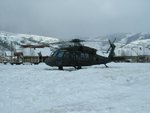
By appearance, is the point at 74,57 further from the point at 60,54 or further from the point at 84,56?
the point at 60,54

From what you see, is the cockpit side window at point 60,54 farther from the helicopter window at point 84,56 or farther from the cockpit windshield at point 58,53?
the helicopter window at point 84,56

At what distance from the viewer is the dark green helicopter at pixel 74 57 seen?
2541 centimetres

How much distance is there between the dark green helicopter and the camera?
25.4 meters

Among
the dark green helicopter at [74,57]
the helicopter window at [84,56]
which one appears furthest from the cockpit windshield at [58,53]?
the helicopter window at [84,56]

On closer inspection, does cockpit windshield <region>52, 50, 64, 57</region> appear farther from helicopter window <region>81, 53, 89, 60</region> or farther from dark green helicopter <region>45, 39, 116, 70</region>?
helicopter window <region>81, 53, 89, 60</region>

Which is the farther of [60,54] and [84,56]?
[84,56]

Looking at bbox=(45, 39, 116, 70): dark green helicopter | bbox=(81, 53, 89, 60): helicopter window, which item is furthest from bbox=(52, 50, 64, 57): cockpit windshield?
bbox=(81, 53, 89, 60): helicopter window

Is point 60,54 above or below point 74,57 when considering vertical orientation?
above

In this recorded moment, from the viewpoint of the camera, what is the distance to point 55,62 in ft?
82.7

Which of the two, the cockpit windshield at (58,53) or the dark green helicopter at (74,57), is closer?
the dark green helicopter at (74,57)

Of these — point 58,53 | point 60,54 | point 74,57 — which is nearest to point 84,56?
point 74,57

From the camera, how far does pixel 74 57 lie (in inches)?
1045

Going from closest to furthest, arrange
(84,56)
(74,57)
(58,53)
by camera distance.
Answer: (58,53), (74,57), (84,56)

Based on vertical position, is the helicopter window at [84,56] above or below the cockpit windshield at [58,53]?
below
